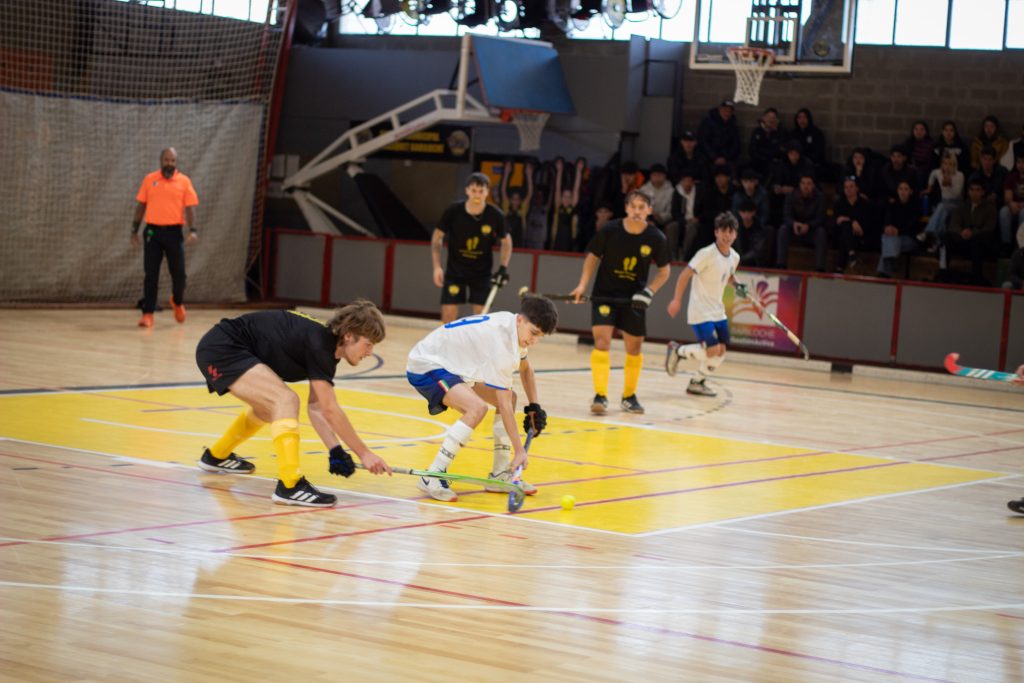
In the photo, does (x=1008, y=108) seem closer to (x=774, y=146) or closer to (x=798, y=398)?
(x=774, y=146)

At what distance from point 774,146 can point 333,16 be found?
7424mm

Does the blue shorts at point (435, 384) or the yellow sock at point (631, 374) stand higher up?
the blue shorts at point (435, 384)

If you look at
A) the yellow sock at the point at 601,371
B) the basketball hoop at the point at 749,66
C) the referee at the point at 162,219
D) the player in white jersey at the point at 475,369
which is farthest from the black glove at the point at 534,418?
the basketball hoop at the point at 749,66

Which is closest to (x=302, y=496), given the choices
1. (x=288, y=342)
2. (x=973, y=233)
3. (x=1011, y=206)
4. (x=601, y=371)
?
(x=288, y=342)

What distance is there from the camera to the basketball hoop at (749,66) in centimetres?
1791

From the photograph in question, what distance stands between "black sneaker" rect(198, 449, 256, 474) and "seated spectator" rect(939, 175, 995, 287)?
12926 mm

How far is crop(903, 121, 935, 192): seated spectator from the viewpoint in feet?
65.0

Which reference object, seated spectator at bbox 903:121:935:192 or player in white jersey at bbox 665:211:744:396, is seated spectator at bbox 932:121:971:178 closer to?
seated spectator at bbox 903:121:935:192

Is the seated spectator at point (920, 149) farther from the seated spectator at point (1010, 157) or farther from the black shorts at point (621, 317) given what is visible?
the black shorts at point (621, 317)

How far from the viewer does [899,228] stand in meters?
19.4

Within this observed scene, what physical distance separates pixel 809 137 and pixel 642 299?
9535mm

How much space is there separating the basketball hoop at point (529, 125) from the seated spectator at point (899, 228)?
5722mm

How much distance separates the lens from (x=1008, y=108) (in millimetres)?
20266

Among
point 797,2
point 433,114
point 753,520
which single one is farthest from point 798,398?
point 433,114
